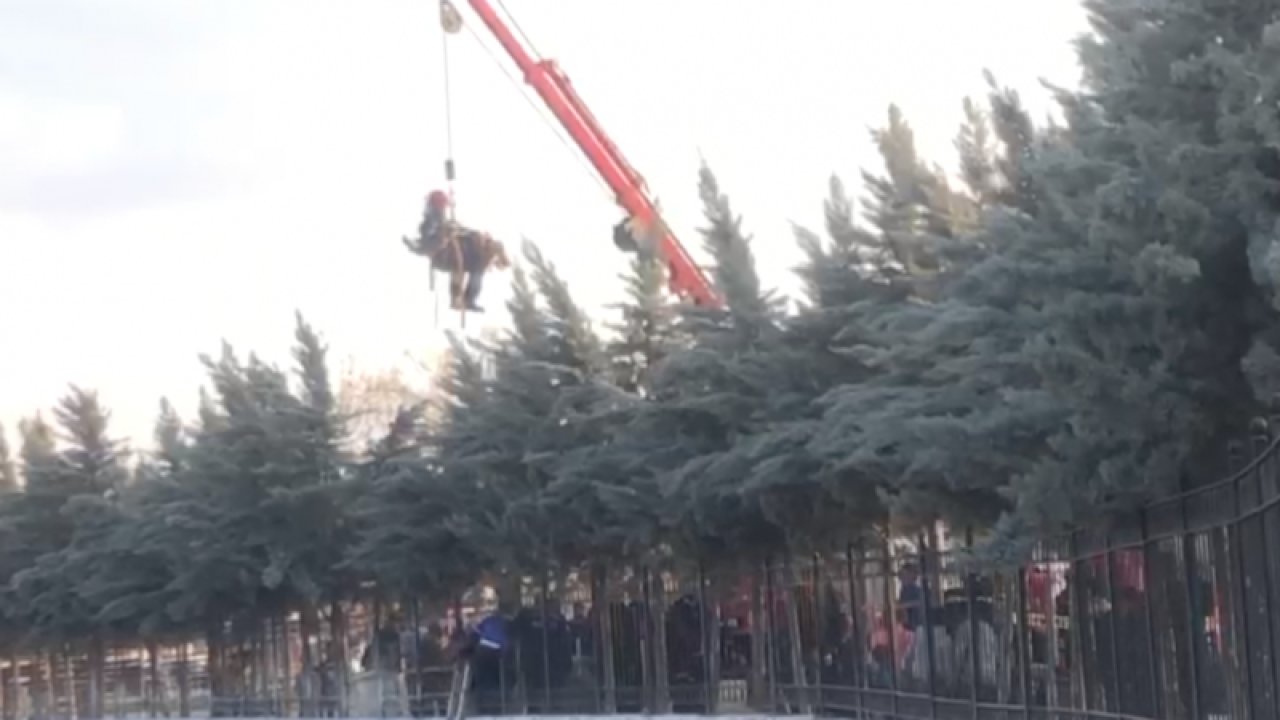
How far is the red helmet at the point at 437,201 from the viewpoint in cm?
4672

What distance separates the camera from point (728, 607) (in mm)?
33250

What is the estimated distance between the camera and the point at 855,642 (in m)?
28.1

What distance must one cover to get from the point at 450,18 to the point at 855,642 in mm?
24173

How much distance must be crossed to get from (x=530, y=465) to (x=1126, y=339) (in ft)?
63.7

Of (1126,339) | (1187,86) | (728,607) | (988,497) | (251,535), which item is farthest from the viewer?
(251,535)

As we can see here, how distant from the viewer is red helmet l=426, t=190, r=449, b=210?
46719 mm

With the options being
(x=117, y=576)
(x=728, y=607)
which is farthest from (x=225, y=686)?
(x=728, y=607)

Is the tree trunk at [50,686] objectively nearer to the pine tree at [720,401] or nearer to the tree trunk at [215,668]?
the tree trunk at [215,668]

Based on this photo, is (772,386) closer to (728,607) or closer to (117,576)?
(728,607)

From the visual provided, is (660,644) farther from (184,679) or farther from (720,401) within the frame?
(184,679)

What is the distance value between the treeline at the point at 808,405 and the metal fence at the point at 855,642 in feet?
2.09

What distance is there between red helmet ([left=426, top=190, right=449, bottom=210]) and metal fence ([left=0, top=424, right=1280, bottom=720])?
7956 millimetres

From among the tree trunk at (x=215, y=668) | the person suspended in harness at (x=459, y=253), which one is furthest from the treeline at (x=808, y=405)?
Result: the person suspended in harness at (x=459, y=253)

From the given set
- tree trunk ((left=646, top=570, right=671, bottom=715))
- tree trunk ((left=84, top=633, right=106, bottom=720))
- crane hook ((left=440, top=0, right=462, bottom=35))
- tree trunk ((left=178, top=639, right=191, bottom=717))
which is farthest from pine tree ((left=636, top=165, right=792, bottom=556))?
tree trunk ((left=84, top=633, right=106, bottom=720))
